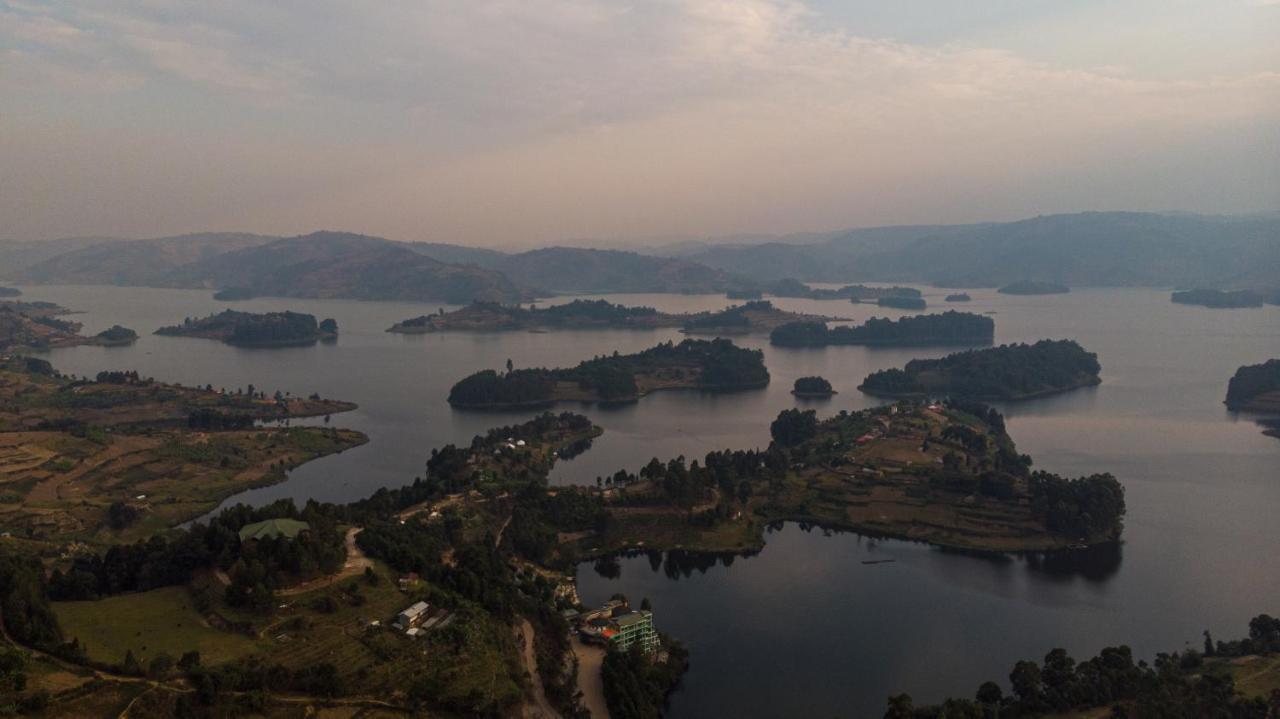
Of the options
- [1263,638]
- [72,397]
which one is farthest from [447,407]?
[1263,638]

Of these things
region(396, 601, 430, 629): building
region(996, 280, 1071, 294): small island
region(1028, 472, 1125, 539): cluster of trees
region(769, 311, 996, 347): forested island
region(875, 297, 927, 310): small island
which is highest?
region(996, 280, 1071, 294): small island

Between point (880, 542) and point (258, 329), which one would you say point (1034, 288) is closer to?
point (258, 329)

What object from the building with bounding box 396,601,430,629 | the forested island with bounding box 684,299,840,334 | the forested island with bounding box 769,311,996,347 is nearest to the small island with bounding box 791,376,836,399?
the forested island with bounding box 769,311,996,347

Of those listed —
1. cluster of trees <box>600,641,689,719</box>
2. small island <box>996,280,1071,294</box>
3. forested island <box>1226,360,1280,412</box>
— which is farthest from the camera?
small island <box>996,280,1071,294</box>

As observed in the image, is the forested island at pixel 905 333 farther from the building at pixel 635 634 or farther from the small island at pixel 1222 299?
the building at pixel 635 634

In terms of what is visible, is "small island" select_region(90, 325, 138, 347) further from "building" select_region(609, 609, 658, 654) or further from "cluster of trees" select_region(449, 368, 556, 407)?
"building" select_region(609, 609, 658, 654)

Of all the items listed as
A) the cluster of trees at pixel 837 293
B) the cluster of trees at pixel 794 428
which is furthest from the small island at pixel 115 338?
the cluster of trees at pixel 837 293
